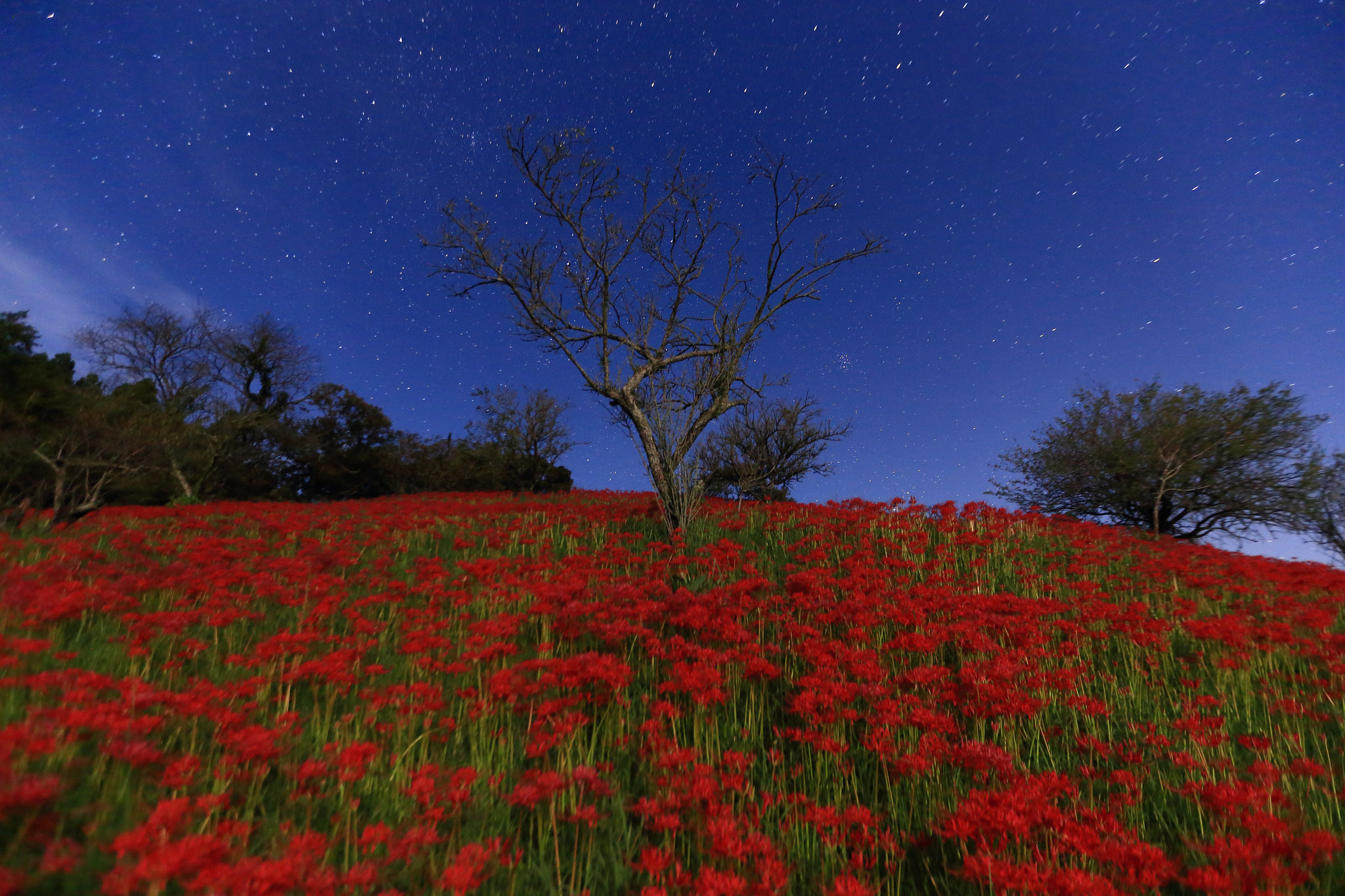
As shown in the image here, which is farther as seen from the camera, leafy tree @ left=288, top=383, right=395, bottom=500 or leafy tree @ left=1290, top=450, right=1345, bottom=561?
leafy tree @ left=288, top=383, right=395, bottom=500

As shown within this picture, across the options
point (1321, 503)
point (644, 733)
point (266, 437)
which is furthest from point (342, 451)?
point (1321, 503)

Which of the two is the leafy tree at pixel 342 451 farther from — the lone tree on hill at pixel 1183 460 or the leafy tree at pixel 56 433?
the lone tree on hill at pixel 1183 460

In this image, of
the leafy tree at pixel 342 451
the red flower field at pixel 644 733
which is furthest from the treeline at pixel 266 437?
the red flower field at pixel 644 733

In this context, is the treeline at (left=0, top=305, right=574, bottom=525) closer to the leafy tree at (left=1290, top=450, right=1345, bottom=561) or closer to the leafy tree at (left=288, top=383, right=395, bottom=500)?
the leafy tree at (left=288, top=383, right=395, bottom=500)

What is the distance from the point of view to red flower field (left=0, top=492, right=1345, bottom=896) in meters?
2.19

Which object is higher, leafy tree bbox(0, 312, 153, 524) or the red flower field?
leafy tree bbox(0, 312, 153, 524)

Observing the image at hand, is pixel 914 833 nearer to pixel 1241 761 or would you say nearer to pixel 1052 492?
pixel 1241 761

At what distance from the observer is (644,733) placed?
11.5 ft

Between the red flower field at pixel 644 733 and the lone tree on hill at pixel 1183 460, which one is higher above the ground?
the lone tree on hill at pixel 1183 460

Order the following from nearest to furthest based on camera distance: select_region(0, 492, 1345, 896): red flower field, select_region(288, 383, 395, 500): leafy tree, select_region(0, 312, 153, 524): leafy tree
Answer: select_region(0, 492, 1345, 896): red flower field < select_region(0, 312, 153, 524): leafy tree < select_region(288, 383, 395, 500): leafy tree

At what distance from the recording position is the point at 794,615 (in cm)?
564

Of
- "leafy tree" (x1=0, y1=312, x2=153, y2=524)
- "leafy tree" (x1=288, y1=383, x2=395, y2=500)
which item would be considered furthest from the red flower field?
"leafy tree" (x1=288, y1=383, x2=395, y2=500)

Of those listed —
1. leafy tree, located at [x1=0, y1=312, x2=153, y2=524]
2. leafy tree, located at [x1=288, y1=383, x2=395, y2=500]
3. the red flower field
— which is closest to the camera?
the red flower field

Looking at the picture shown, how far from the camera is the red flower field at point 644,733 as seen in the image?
2.19 meters
